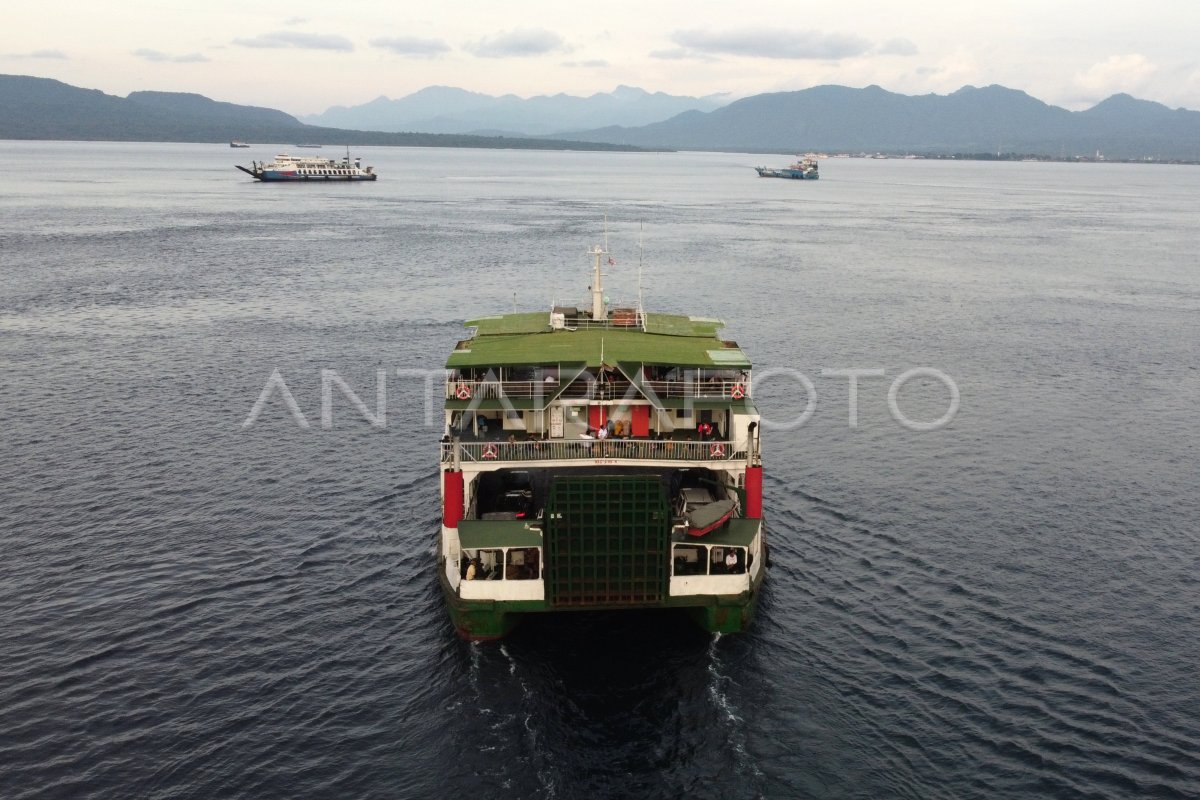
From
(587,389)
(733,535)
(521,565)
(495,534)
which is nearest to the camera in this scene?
(495,534)

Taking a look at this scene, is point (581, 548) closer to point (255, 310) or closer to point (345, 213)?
point (255, 310)

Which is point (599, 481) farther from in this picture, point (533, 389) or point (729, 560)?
point (533, 389)

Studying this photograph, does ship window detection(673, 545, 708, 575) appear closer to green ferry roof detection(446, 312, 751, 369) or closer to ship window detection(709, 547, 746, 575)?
ship window detection(709, 547, 746, 575)

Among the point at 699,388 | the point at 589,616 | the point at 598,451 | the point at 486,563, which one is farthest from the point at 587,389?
the point at 589,616

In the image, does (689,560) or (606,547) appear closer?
(606,547)

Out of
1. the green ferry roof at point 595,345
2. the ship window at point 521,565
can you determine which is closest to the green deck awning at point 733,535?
the ship window at point 521,565

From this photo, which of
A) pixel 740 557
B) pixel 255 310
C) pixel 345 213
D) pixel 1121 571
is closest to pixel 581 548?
pixel 740 557

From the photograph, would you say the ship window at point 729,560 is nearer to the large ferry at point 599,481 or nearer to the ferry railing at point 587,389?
the large ferry at point 599,481
